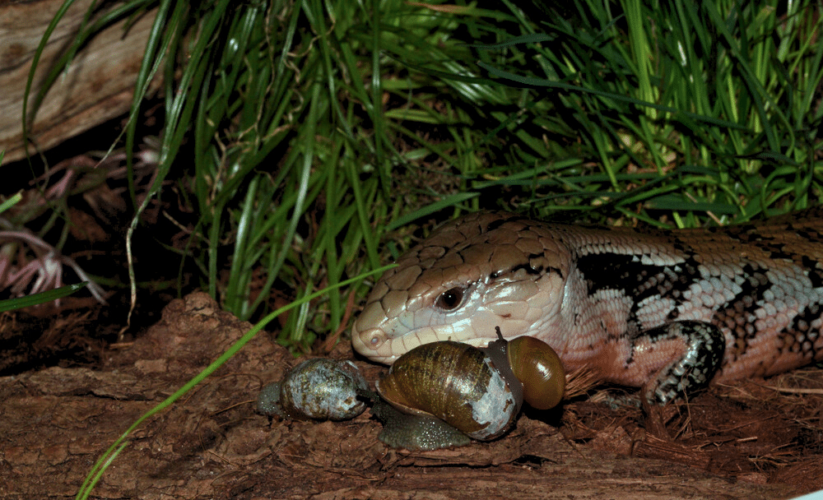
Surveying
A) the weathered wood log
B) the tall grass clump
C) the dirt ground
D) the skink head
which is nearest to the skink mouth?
the skink head

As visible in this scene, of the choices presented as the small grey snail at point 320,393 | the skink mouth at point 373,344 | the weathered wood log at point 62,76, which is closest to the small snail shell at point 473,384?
the small grey snail at point 320,393

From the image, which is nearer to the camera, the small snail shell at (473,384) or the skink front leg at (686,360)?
the small snail shell at (473,384)

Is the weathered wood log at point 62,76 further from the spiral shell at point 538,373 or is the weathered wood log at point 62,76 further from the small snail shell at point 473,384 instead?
the spiral shell at point 538,373

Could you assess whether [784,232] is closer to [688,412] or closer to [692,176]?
[692,176]

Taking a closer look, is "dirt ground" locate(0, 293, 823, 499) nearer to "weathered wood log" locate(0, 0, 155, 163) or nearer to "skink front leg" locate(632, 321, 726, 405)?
"skink front leg" locate(632, 321, 726, 405)

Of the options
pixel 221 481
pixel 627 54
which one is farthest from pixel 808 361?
pixel 221 481

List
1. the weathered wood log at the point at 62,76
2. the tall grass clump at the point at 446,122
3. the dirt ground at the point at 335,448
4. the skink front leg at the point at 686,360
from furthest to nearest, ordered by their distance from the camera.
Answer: the tall grass clump at the point at 446,122 < the weathered wood log at the point at 62,76 < the skink front leg at the point at 686,360 < the dirt ground at the point at 335,448
